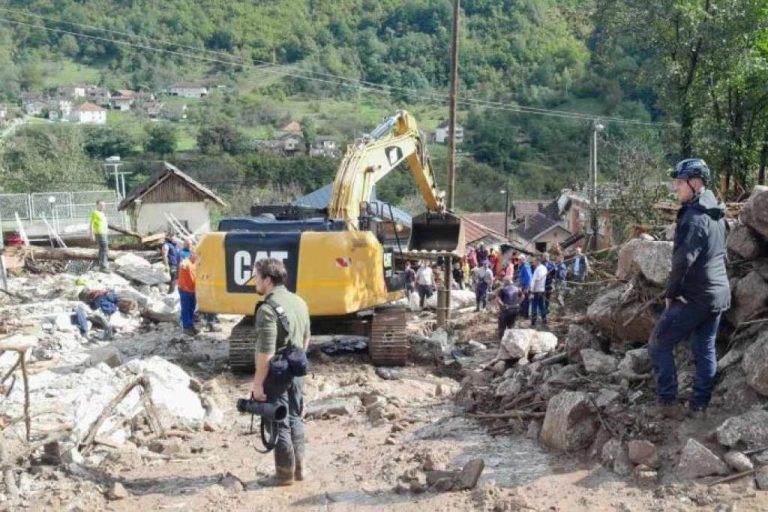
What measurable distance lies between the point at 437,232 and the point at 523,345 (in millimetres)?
5062

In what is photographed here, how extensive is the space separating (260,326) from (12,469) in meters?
2.13

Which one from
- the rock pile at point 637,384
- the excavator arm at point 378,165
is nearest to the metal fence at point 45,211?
the excavator arm at point 378,165

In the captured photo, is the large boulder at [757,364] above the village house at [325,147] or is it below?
below

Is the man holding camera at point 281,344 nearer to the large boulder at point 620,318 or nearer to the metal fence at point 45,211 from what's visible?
the large boulder at point 620,318

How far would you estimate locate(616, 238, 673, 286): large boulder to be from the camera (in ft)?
23.7

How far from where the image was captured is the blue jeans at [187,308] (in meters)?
12.8

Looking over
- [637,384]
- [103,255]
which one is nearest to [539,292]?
[637,384]

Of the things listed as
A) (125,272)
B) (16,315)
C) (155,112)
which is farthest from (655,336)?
(155,112)

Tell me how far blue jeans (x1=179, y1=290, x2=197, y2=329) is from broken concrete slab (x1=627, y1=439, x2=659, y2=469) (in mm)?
8425

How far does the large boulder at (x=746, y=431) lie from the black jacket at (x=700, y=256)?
773 mm

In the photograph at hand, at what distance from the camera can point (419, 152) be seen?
45.3ft

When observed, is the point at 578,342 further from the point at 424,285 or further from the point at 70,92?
the point at 70,92

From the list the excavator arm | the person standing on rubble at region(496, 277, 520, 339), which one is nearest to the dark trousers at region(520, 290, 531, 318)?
the person standing on rubble at region(496, 277, 520, 339)

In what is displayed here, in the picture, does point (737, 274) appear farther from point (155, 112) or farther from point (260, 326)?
point (155, 112)
